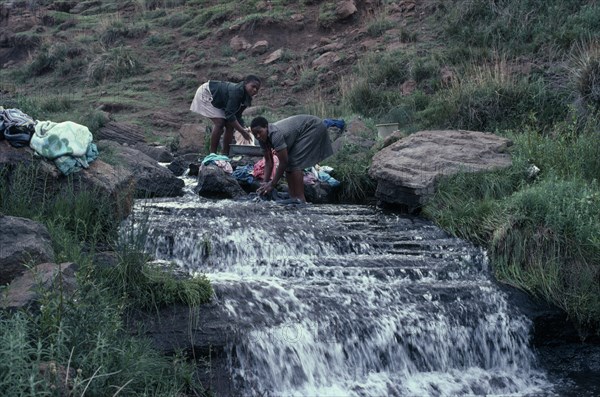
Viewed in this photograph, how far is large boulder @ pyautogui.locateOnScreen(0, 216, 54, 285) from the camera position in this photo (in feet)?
18.0

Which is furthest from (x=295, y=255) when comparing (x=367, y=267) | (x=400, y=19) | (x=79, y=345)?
(x=400, y=19)

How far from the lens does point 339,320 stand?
6406mm

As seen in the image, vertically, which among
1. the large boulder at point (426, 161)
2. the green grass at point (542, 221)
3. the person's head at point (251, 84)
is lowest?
the large boulder at point (426, 161)

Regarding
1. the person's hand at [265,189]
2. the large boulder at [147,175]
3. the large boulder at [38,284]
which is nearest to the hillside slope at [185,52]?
the large boulder at [147,175]

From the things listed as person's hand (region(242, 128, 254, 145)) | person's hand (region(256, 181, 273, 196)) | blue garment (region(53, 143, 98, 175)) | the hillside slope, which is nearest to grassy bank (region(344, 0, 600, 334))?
the hillside slope

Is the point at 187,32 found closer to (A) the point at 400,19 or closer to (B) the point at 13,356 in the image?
(A) the point at 400,19

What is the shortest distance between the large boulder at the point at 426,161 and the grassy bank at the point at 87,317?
3.58 m

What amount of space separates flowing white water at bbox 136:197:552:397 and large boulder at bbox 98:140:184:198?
1.40 meters

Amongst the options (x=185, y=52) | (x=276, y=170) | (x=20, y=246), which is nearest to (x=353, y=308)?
(x=20, y=246)

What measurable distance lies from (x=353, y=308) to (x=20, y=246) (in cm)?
Answer: 264

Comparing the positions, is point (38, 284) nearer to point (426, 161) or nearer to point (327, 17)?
point (426, 161)

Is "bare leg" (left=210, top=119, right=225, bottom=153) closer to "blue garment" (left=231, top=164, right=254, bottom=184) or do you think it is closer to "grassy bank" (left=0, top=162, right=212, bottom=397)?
"blue garment" (left=231, top=164, right=254, bottom=184)

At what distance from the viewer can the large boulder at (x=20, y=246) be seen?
5.48 m

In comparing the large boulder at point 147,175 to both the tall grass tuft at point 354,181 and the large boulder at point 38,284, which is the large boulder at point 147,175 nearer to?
the tall grass tuft at point 354,181
